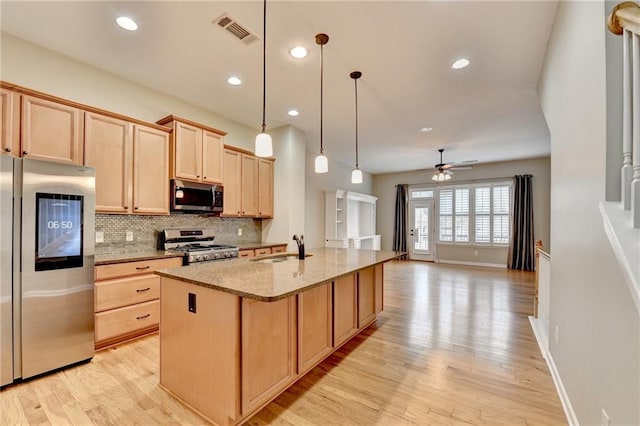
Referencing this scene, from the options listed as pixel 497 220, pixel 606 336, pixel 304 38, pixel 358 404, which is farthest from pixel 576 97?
pixel 497 220

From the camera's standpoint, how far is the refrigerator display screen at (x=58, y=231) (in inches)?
89.0

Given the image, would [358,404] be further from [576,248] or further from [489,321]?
[489,321]

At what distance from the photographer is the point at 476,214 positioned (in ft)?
26.6

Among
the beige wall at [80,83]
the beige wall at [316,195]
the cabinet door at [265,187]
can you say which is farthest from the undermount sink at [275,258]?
the beige wall at [316,195]

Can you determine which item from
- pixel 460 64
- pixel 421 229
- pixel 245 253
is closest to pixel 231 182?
pixel 245 253

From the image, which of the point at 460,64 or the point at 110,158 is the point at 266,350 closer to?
the point at 110,158

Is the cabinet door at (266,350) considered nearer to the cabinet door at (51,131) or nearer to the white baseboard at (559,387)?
the white baseboard at (559,387)

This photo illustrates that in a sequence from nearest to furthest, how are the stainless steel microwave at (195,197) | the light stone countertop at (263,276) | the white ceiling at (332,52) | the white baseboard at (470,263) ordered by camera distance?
the light stone countertop at (263,276) → the white ceiling at (332,52) → the stainless steel microwave at (195,197) → the white baseboard at (470,263)

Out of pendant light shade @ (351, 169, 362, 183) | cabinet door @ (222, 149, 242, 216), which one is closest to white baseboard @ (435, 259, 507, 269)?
pendant light shade @ (351, 169, 362, 183)

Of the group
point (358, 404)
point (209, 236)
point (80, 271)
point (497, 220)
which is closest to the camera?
point (358, 404)

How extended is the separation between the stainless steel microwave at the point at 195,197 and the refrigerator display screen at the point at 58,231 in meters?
1.09

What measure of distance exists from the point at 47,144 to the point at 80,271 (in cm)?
122

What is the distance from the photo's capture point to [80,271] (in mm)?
2455

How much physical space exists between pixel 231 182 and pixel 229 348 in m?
3.06
